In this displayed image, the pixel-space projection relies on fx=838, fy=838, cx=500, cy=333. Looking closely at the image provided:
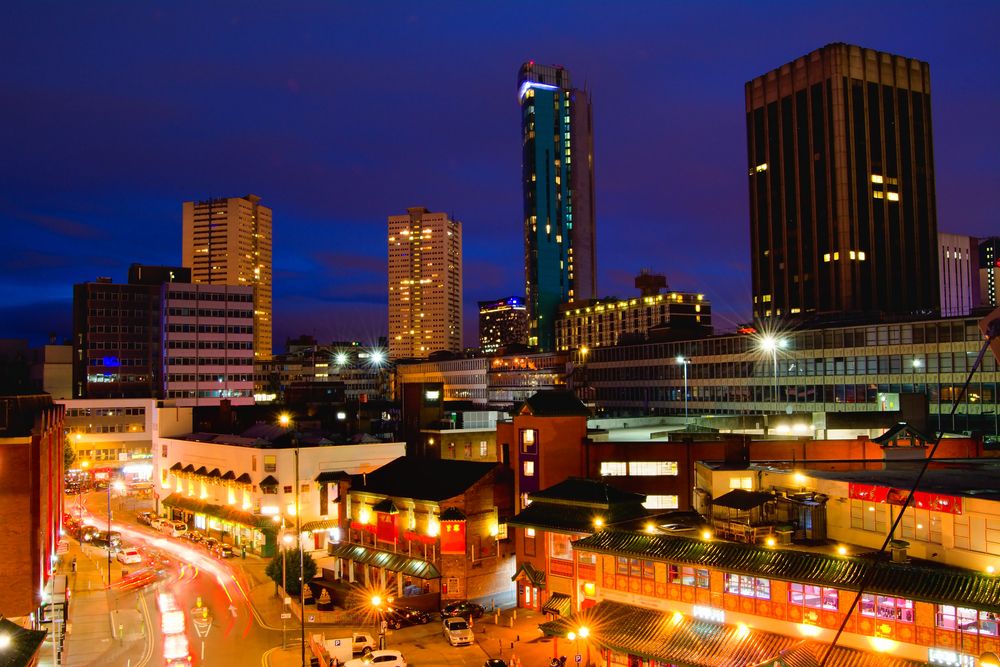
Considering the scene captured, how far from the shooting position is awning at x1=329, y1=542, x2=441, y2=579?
54994mm

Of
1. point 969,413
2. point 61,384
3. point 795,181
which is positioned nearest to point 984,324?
point 969,413

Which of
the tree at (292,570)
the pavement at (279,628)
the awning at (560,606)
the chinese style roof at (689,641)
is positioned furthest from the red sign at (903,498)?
the tree at (292,570)

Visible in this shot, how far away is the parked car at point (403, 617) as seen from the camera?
2009 inches

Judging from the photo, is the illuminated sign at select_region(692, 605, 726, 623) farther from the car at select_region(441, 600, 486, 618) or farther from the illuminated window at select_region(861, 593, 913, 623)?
the car at select_region(441, 600, 486, 618)

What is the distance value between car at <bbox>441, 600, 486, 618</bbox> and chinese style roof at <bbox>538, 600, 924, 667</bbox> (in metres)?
9.95

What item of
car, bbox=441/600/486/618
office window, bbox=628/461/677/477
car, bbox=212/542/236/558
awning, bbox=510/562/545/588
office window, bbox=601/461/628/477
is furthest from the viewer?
car, bbox=212/542/236/558

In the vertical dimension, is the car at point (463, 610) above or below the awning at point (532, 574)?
below

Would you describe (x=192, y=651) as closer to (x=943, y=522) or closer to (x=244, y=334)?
(x=943, y=522)

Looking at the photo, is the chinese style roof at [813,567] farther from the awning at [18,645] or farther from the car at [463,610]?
the awning at [18,645]

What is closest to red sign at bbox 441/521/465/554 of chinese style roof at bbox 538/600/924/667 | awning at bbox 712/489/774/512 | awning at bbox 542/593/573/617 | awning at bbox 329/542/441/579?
awning at bbox 329/542/441/579

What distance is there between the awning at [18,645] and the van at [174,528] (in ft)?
158

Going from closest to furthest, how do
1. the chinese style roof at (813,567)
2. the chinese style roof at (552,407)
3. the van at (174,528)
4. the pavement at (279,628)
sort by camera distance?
the chinese style roof at (813,567) → the pavement at (279,628) → the chinese style roof at (552,407) → the van at (174,528)

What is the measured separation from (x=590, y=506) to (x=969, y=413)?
54.1 metres

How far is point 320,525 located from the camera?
70.6 metres
